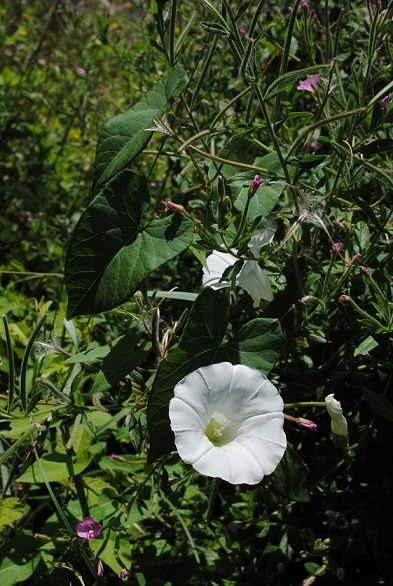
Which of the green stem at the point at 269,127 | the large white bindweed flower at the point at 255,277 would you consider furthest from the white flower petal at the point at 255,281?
the green stem at the point at 269,127

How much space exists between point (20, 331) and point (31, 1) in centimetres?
345

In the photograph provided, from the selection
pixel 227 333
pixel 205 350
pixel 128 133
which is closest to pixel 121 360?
pixel 205 350

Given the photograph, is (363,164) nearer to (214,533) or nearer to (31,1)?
(214,533)

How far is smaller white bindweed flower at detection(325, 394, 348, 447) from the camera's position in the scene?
952mm

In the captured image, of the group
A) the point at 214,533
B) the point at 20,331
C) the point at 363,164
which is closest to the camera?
the point at 363,164

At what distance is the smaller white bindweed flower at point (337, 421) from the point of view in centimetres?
95

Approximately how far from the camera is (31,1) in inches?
171

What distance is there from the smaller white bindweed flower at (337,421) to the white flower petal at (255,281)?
0.21m

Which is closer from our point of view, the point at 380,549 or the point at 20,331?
the point at 380,549

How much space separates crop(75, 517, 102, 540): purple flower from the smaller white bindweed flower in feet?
1.54

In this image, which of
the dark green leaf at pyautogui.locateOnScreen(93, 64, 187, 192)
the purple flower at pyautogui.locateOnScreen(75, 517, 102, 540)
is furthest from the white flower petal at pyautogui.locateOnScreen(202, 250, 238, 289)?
the purple flower at pyautogui.locateOnScreen(75, 517, 102, 540)

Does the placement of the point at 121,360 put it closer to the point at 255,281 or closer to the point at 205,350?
the point at 205,350

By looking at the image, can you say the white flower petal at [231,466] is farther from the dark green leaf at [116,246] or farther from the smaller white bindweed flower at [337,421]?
the dark green leaf at [116,246]

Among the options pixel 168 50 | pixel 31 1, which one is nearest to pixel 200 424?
pixel 168 50
